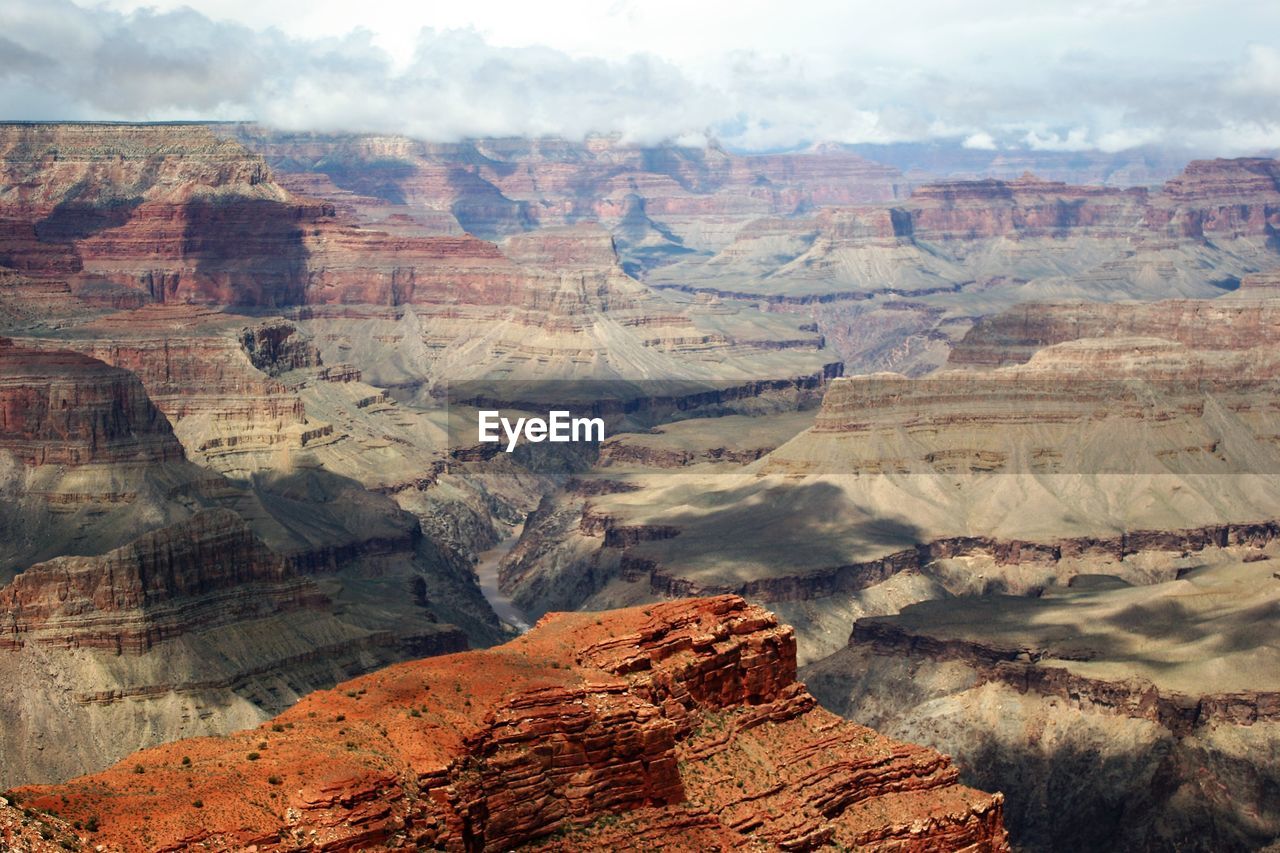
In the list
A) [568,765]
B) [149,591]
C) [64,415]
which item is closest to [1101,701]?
[149,591]

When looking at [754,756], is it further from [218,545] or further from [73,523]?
[73,523]

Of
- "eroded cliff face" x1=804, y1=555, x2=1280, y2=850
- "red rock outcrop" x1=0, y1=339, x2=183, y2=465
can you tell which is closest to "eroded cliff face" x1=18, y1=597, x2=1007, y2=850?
"eroded cliff face" x1=804, y1=555, x2=1280, y2=850

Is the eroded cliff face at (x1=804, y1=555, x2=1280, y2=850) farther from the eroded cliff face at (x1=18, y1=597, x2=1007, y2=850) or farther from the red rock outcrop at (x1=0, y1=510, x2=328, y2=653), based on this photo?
the eroded cliff face at (x1=18, y1=597, x2=1007, y2=850)

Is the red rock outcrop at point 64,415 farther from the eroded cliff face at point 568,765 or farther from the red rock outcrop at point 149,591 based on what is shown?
the eroded cliff face at point 568,765

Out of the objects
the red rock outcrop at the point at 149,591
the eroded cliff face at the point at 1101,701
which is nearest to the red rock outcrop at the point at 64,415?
the red rock outcrop at the point at 149,591

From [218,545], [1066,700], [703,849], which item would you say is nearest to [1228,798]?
[1066,700]
